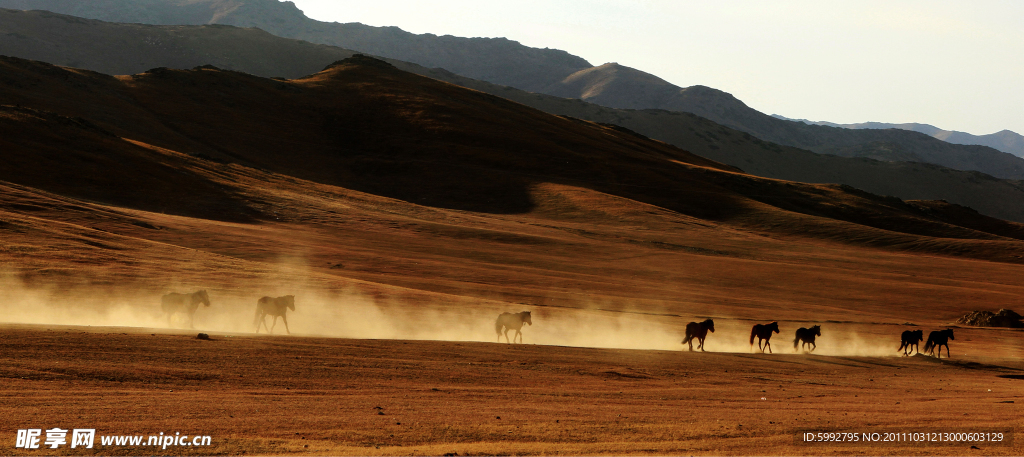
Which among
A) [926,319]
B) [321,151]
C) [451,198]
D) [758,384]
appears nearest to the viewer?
[758,384]

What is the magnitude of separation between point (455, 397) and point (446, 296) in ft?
58.2

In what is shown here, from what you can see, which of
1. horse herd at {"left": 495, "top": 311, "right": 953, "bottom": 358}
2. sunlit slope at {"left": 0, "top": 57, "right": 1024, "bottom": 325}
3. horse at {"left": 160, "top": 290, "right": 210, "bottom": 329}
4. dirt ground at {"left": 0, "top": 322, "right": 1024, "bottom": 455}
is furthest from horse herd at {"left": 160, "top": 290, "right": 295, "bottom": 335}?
horse herd at {"left": 495, "top": 311, "right": 953, "bottom": 358}

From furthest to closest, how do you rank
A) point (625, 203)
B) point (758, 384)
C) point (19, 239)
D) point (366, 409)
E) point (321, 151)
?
point (321, 151) < point (625, 203) < point (19, 239) < point (758, 384) < point (366, 409)

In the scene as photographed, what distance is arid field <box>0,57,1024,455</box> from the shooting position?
12859 millimetres

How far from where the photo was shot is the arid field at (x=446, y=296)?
42.2ft

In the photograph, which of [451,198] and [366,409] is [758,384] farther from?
[451,198]

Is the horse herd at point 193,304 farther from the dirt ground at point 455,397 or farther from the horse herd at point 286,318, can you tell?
the dirt ground at point 455,397

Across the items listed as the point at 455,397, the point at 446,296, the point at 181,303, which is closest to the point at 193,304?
the point at 181,303

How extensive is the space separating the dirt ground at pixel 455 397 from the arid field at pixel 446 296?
0.33 ft

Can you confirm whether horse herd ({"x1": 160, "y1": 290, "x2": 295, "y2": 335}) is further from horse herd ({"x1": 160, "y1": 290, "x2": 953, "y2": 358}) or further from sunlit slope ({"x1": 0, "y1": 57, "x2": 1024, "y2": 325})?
sunlit slope ({"x1": 0, "y1": 57, "x2": 1024, "y2": 325})

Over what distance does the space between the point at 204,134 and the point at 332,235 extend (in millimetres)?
58011

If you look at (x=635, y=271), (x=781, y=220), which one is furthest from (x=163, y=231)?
(x=781, y=220)

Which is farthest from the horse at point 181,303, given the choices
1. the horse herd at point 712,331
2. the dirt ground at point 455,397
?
the horse herd at point 712,331

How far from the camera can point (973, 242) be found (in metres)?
88.1
